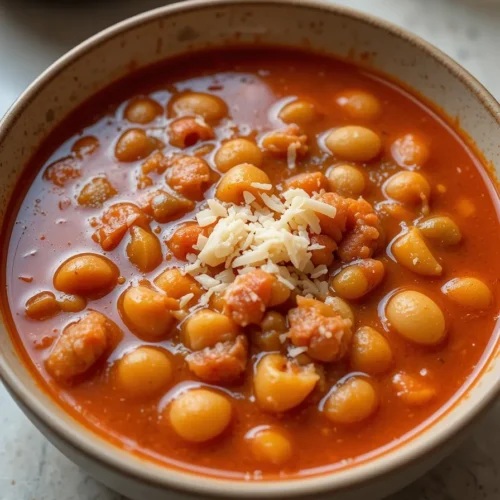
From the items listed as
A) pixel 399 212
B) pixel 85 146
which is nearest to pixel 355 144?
pixel 399 212

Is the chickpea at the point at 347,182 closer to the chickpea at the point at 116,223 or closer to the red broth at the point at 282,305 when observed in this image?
the red broth at the point at 282,305

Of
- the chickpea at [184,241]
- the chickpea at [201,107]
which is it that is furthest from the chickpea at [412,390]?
the chickpea at [201,107]

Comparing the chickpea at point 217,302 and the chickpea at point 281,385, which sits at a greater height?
the chickpea at point 217,302

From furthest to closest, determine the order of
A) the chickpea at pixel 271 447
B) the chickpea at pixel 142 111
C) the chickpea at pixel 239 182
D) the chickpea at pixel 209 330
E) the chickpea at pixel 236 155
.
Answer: the chickpea at pixel 142 111
the chickpea at pixel 236 155
the chickpea at pixel 239 182
the chickpea at pixel 209 330
the chickpea at pixel 271 447

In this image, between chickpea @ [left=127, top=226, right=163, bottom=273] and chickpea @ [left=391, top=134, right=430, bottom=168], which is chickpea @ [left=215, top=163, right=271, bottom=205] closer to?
chickpea @ [left=127, top=226, right=163, bottom=273]

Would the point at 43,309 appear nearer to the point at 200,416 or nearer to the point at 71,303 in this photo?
the point at 71,303

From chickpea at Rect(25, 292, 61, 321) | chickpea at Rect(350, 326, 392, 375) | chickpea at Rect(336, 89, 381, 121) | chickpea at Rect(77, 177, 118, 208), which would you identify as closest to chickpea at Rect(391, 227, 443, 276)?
chickpea at Rect(350, 326, 392, 375)
